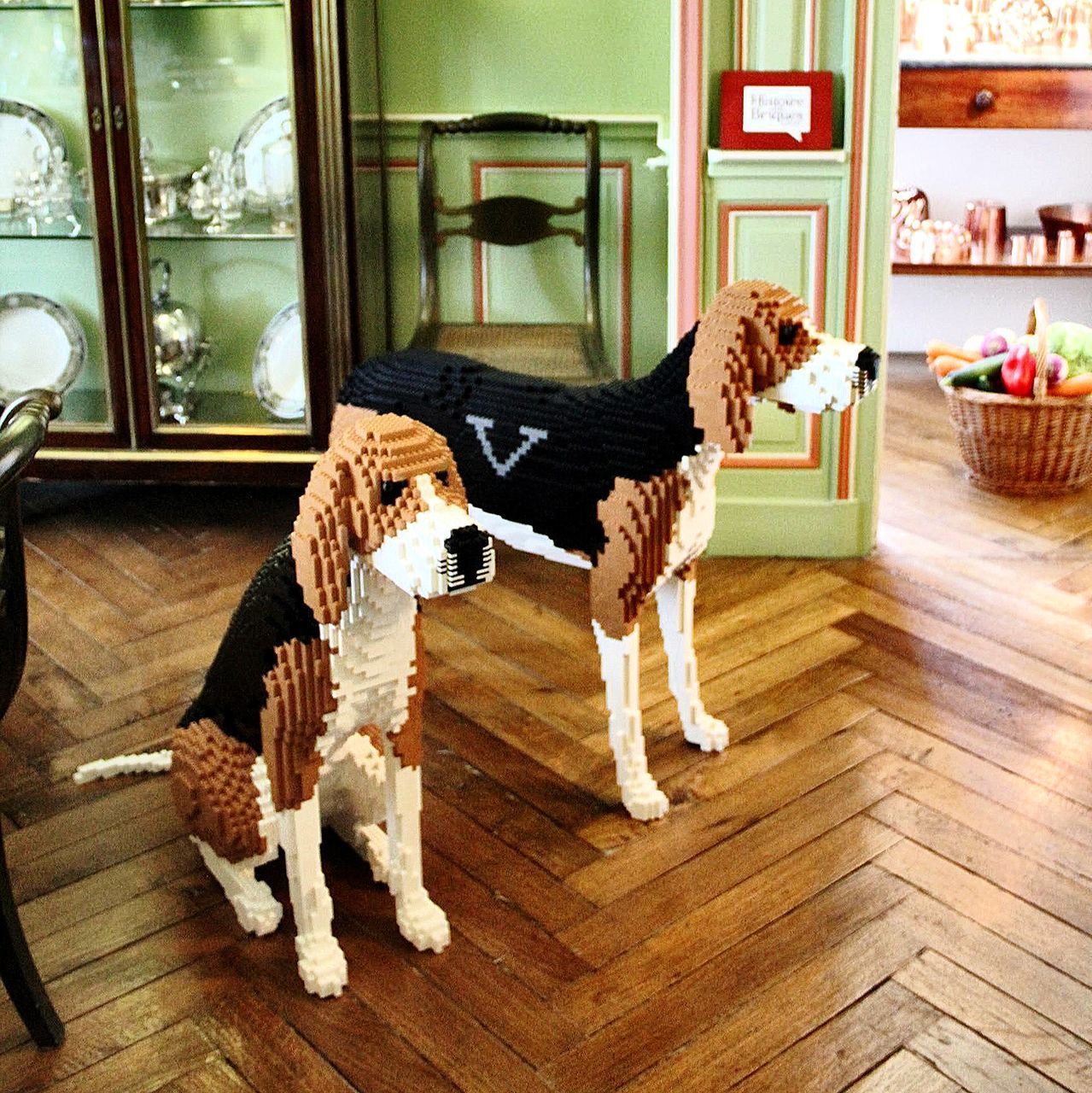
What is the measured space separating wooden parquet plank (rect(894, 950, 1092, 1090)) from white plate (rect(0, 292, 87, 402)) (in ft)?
7.98

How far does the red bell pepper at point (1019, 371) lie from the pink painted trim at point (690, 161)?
0.90 m

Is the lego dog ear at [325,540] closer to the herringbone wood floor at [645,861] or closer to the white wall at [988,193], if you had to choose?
the herringbone wood floor at [645,861]

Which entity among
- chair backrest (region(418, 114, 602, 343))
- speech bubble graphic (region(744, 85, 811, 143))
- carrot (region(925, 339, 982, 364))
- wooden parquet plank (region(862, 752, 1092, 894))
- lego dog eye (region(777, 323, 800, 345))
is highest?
speech bubble graphic (region(744, 85, 811, 143))

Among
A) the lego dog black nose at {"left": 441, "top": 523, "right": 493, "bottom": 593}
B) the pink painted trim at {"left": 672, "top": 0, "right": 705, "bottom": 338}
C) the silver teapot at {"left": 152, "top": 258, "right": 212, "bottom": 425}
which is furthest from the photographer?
the silver teapot at {"left": 152, "top": 258, "right": 212, "bottom": 425}

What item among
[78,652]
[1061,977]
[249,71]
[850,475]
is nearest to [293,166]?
[249,71]

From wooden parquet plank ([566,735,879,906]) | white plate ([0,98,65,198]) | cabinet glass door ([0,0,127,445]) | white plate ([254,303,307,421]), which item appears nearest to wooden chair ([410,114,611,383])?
white plate ([254,303,307,421])

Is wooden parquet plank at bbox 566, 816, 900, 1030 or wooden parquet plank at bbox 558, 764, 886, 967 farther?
wooden parquet plank at bbox 558, 764, 886, 967

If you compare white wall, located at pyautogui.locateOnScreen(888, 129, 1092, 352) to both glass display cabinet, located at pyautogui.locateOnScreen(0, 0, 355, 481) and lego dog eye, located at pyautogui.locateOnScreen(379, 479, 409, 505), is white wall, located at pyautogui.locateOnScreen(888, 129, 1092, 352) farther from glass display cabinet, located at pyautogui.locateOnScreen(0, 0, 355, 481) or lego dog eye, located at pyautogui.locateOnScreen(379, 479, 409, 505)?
lego dog eye, located at pyautogui.locateOnScreen(379, 479, 409, 505)

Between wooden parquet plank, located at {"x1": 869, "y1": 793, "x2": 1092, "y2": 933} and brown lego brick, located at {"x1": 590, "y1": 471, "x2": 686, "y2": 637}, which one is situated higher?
brown lego brick, located at {"x1": 590, "y1": 471, "x2": 686, "y2": 637}

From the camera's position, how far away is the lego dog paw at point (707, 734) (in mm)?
2529

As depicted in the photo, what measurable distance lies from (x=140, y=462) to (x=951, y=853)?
202cm

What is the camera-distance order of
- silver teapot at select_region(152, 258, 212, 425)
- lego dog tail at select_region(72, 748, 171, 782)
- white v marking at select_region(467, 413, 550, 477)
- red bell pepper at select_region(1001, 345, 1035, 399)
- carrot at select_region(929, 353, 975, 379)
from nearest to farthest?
white v marking at select_region(467, 413, 550, 477)
lego dog tail at select_region(72, 748, 171, 782)
silver teapot at select_region(152, 258, 212, 425)
red bell pepper at select_region(1001, 345, 1035, 399)
carrot at select_region(929, 353, 975, 379)

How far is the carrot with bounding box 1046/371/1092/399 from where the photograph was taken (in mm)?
3594

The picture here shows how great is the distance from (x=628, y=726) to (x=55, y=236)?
6.33 feet
